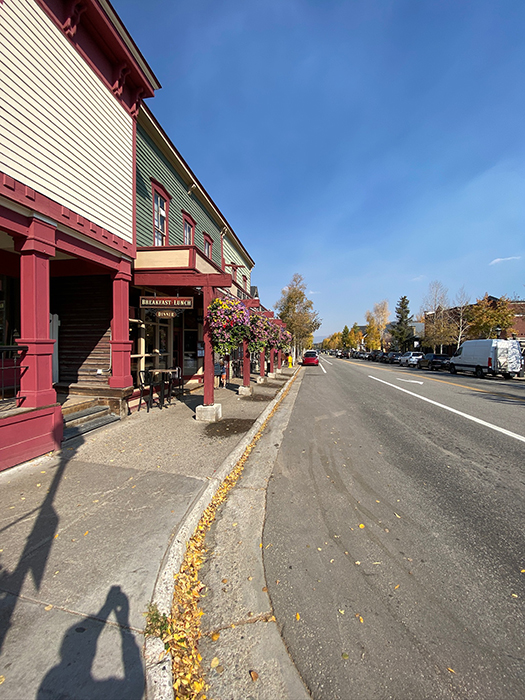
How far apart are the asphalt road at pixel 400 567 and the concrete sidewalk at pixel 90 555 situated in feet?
3.17

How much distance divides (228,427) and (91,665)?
5.07 metres

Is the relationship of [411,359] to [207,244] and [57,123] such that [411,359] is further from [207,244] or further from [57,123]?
[57,123]

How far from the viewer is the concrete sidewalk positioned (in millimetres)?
1777

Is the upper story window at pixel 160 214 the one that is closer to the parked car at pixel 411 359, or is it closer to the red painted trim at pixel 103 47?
the red painted trim at pixel 103 47

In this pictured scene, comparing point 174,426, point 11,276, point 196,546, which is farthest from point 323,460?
point 11,276

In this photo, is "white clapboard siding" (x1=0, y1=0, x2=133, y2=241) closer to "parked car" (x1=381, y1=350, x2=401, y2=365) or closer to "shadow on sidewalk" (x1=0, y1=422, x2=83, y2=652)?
"shadow on sidewalk" (x1=0, y1=422, x2=83, y2=652)

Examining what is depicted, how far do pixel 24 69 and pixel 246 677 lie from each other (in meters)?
7.89

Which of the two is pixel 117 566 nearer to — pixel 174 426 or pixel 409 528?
pixel 409 528

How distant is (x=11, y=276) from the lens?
301 inches

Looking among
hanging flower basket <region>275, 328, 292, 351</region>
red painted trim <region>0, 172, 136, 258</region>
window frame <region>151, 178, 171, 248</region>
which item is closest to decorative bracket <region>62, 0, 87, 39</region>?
red painted trim <region>0, 172, 136, 258</region>

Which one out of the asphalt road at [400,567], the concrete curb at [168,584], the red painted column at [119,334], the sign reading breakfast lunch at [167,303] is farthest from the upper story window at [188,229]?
the concrete curb at [168,584]

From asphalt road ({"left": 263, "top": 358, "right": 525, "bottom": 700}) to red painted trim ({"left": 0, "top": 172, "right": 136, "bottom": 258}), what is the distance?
5542 mm

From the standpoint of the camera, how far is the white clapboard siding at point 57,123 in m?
4.69

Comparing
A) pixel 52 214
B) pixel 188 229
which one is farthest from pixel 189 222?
pixel 52 214
